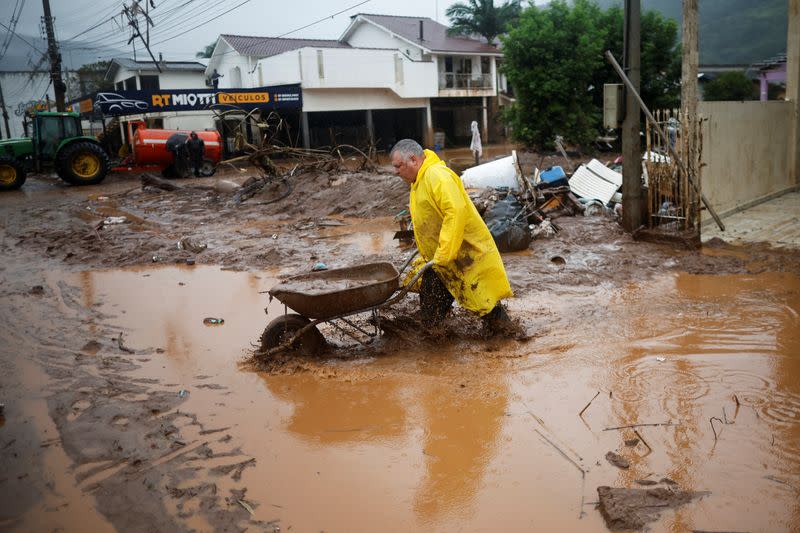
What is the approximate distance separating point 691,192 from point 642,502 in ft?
21.0

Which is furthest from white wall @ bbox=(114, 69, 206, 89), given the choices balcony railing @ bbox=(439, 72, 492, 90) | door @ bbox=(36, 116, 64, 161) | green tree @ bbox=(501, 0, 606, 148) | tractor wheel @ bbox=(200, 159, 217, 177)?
green tree @ bbox=(501, 0, 606, 148)

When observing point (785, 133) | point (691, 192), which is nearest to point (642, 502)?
point (691, 192)

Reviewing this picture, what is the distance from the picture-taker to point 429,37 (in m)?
38.9

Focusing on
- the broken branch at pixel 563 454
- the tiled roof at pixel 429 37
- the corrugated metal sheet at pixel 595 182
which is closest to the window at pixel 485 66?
the tiled roof at pixel 429 37

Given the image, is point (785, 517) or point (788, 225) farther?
point (788, 225)

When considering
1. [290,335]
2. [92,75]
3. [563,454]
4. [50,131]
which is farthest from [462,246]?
[92,75]

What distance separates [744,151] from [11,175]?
61.8ft

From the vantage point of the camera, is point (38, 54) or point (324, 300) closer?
point (324, 300)

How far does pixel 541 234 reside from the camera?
9492 millimetres

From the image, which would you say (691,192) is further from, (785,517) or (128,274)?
(128,274)

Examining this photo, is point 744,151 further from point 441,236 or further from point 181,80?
point 181,80

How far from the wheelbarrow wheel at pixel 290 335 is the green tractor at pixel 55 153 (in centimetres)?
1675

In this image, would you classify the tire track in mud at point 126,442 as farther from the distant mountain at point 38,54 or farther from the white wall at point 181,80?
the white wall at point 181,80

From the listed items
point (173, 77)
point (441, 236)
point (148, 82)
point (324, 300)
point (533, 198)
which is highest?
point (173, 77)
